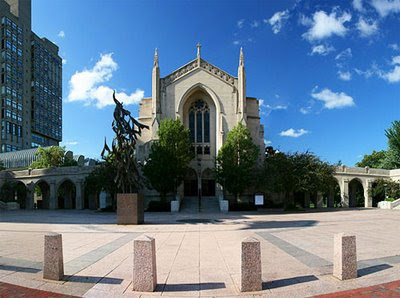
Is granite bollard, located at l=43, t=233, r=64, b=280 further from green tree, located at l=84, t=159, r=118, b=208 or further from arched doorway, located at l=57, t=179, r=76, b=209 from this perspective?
arched doorway, located at l=57, t=179, r=76, b=209

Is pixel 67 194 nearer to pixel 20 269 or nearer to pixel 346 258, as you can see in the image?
pixel 20 269

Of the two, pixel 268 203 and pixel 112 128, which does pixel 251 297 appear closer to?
pixel 112 128

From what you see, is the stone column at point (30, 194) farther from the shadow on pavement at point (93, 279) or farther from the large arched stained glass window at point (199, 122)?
the shadow on pavement at point (93, 279)

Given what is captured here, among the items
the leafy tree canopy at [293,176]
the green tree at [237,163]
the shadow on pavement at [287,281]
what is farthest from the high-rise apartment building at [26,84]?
the shadow on pavement at [287,281]

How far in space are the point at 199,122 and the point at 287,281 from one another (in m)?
38.9

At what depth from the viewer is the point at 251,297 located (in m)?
6.00

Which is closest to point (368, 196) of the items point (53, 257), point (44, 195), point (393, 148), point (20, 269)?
point (393, 148)

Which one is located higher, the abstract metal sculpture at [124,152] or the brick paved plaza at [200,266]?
the abstract metal sculpture at [124,152]

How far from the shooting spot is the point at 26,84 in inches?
3671

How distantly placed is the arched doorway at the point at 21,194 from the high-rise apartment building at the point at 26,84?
42534 mm

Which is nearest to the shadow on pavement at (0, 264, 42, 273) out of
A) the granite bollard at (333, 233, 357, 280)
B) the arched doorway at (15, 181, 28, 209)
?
the granite bollard at (333, 233, 357, 280)

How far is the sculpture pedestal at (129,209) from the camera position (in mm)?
19047

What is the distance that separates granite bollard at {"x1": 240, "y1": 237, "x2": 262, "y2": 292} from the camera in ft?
20.7

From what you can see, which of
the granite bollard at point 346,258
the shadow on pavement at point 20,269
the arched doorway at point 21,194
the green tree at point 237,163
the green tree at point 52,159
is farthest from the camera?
the green tree at point 52,159
